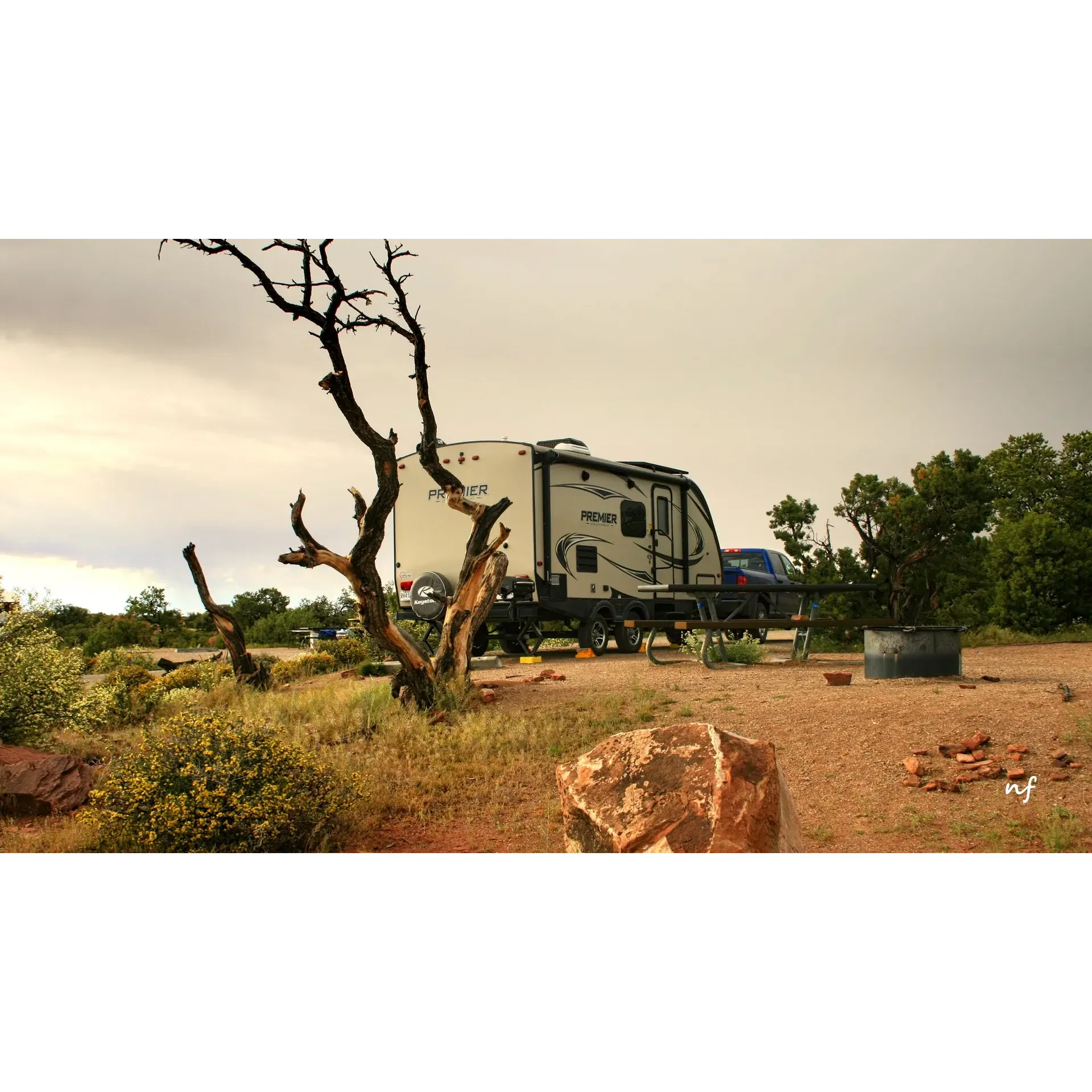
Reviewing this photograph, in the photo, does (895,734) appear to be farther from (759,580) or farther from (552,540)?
(759,580)

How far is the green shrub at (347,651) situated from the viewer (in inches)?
434

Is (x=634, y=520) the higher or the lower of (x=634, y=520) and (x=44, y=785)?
the higher

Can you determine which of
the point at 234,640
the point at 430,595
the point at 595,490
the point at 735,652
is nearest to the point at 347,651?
the point at 430,595

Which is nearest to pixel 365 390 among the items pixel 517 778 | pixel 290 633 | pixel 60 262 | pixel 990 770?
pixel 60 262

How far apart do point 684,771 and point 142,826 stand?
2.41 metres

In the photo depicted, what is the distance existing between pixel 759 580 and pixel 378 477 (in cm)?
814

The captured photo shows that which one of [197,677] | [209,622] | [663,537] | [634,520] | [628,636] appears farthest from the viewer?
[209,622]

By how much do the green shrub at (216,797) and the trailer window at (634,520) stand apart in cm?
650

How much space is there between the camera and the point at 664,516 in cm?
1153

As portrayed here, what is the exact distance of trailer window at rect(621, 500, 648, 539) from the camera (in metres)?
10.9

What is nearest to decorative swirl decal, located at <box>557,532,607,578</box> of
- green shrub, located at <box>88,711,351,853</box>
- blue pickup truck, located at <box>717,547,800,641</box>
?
blue pickup truck, located at <box>717,547,800,641</box>

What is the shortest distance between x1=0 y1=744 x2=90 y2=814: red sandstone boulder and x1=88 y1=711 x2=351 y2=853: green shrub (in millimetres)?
465

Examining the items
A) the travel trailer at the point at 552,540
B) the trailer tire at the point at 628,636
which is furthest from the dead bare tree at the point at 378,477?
the trailer tire at the point at 628,636

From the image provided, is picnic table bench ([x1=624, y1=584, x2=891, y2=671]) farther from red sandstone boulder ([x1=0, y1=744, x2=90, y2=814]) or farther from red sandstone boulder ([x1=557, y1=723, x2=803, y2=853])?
red sandstone boulder ([x1=0, y1=744, x2=90, y2=814])
